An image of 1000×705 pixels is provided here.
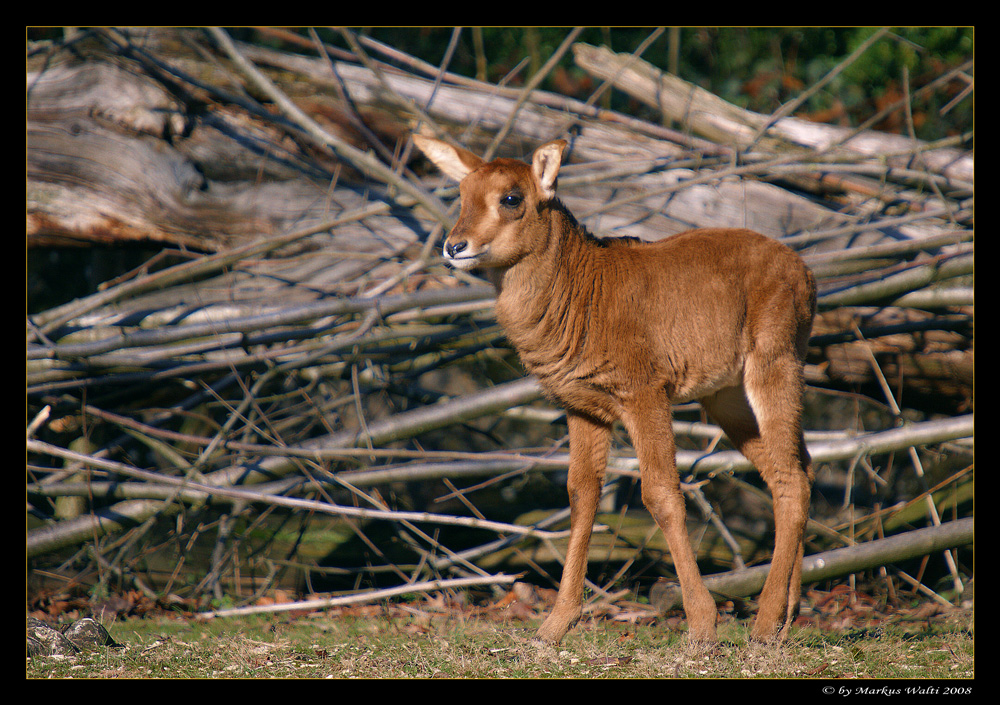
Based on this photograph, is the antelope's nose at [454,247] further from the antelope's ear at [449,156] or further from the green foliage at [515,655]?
the green foliage at [515,655]

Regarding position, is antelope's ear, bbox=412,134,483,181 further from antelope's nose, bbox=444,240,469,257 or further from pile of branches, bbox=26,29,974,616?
pile of branches, bbox=26,29,974,616

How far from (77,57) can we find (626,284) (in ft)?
20.1

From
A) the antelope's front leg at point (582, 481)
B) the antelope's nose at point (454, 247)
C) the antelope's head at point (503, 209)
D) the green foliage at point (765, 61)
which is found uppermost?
the green foliage at point (765, 61)

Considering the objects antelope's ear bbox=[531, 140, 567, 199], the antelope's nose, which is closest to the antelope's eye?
antelope's ear bbox=[531, 140, 567, 199]

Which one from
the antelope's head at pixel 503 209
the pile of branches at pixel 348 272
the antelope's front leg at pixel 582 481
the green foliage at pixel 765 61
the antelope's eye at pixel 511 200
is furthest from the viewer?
the green foliage at pixel 765 61

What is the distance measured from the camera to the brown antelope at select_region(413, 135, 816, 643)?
16.0 feet

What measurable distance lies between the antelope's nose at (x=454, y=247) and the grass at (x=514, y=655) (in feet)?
7.33

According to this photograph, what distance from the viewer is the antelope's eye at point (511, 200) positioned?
15.9ft

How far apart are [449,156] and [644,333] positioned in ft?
5.39

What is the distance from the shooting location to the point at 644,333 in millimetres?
5039

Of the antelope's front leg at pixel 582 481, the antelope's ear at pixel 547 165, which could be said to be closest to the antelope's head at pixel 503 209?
the antelope's ear at pixel 547 165

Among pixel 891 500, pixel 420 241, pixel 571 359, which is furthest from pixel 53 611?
pixel 891 500

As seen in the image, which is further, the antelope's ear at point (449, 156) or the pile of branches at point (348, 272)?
the pile of branches at point (348, 272)

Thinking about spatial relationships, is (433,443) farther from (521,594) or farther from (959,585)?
(959,585)
